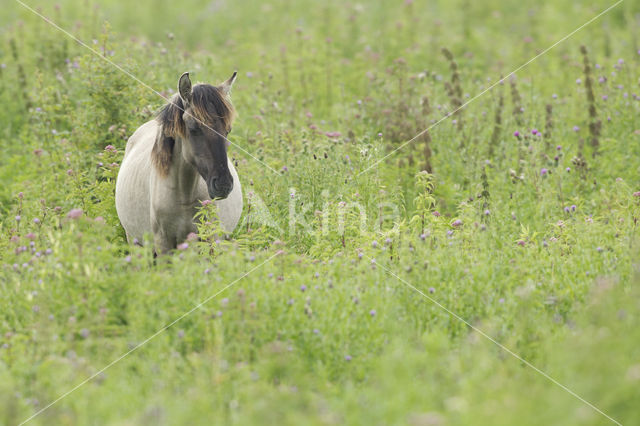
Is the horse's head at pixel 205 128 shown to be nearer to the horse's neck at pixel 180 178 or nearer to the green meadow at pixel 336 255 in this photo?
the horse's neck at pixel 180 178

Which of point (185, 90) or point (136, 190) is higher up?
point (185, 90)

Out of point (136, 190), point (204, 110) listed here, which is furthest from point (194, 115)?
point (136, 190)

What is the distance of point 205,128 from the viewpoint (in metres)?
5.85

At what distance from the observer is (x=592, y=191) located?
8.37 m

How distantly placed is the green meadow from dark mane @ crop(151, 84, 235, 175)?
2.20 feet

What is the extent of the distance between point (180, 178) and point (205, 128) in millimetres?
563

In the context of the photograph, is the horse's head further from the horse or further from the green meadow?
the green meadow

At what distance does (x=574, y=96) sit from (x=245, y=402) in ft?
26.1

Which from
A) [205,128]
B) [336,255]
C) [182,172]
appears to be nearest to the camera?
[205,128]

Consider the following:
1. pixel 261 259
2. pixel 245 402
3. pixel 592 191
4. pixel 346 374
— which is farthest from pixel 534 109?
pixel 245 402

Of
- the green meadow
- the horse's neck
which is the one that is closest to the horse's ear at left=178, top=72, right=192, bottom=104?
the horse's neck

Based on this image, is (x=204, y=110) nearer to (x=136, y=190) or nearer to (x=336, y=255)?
(x=136, y=190)

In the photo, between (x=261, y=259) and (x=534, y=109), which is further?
(x=534, y=109)

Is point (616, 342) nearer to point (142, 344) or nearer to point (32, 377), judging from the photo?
point (142, 344)
